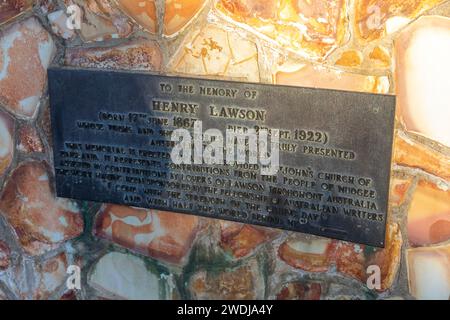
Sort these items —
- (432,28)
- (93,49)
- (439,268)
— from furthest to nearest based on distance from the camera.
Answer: (93,49), (439,268), (432,28)

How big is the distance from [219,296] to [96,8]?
1.34 m

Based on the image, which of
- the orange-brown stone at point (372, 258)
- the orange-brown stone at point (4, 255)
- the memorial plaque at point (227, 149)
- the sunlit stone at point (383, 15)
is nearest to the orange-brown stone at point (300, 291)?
the orange-brown stone at point (372, 258)

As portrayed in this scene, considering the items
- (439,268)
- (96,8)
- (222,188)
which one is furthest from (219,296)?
(96,8)

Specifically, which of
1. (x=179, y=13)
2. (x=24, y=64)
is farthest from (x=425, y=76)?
(x=24, y=64)

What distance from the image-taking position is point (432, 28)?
6.72 feet

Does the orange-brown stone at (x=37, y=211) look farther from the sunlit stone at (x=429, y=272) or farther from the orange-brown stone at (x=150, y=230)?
the sunlit stone at (x=429, y=272)

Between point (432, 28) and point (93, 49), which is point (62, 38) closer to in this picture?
point (93, 49)

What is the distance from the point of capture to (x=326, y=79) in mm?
2195

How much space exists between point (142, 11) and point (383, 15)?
3.12 ft

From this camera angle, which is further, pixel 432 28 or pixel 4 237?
pixel 4 237

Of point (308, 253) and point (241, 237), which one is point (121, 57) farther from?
point (308, 253)

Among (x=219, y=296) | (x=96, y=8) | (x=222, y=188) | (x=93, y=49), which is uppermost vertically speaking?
(x=96, y=8)

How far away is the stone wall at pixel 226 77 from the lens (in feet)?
6.97

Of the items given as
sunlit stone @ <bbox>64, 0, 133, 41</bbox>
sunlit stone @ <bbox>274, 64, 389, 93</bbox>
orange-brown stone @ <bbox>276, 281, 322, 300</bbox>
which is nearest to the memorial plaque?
sunlit stone @ <bbox>274, 64, 389, 93</bbox>
